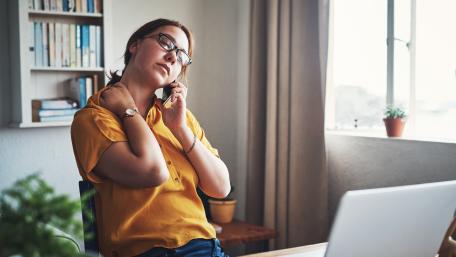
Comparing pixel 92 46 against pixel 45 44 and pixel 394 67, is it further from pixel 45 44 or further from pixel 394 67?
pixel 394 67

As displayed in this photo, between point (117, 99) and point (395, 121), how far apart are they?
154 centimetres

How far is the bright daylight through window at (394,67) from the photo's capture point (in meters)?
2.45

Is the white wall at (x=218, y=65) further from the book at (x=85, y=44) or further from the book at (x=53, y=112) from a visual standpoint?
the book at (x=53, y=112)

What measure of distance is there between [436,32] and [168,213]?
177 centimetres

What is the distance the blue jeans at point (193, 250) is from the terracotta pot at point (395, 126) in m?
1.38

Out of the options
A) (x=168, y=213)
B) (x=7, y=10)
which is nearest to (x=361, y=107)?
(x=168, y=213)

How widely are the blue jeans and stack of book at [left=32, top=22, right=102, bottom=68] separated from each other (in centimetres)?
172

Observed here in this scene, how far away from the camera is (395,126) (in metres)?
2.48

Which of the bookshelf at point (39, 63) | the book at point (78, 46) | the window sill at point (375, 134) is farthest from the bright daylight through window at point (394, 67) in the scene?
the book at point (78, 46)

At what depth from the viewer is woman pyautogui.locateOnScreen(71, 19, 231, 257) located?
132cm

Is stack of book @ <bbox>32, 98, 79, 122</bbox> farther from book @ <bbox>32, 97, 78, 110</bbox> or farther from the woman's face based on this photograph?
the woman's face

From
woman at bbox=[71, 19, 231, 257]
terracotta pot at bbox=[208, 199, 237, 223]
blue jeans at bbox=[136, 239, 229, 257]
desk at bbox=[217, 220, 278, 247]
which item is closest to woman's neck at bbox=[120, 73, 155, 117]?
woman at bbox=[71, 19, 231, 257]

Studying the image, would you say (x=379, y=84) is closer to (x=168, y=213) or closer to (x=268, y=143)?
(x=268, y=143)

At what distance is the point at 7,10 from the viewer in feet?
9.05
